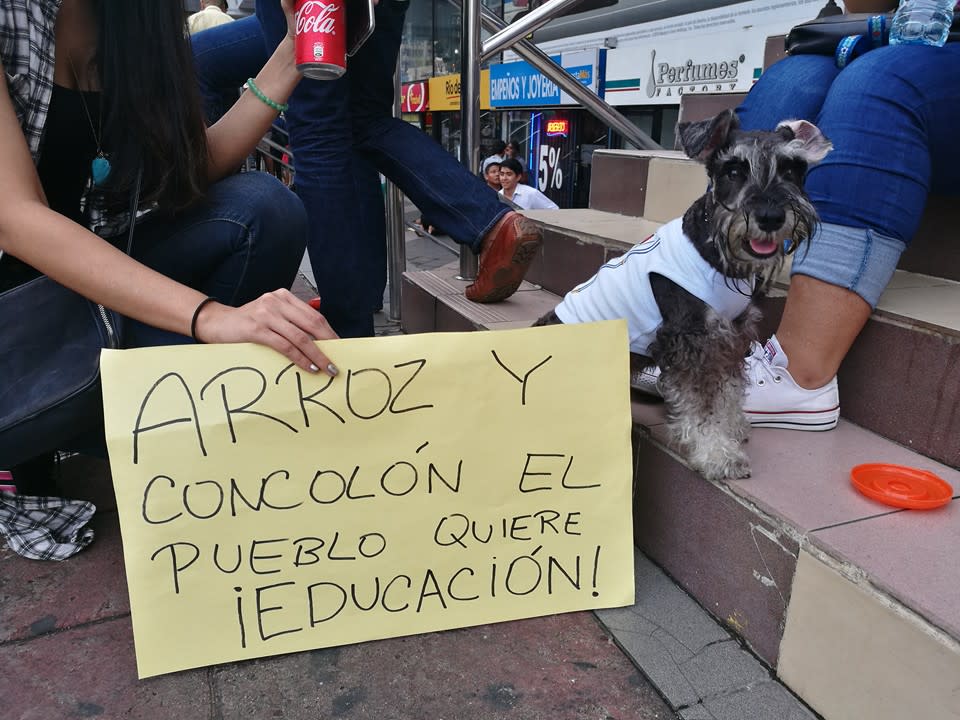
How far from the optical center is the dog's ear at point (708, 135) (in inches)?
78.3

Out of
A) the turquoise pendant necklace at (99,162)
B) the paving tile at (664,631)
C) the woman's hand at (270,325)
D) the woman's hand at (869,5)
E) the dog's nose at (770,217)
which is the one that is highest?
the woman's hand at (869,5)

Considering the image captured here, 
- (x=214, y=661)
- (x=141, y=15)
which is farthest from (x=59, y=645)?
(x=141, y=15)

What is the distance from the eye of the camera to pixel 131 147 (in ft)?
6.36

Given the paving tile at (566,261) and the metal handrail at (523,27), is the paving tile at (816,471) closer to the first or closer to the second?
the paving tile at (566,261)

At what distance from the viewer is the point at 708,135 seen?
6.57ft

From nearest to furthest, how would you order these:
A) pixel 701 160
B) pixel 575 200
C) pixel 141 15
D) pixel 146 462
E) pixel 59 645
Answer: pixel 146 462, pixel 59 645, pixel 141 15, pixel 701 160, pixel 575 200

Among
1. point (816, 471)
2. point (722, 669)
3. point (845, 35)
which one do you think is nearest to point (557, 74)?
point (845, 35)

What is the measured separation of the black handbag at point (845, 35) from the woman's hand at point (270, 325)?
1967 millimetres

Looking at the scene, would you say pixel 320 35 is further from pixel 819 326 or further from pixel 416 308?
pixel 416 308

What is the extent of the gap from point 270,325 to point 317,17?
0.83m

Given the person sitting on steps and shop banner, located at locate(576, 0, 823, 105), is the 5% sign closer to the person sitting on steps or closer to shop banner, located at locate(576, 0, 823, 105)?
shop banner, located at locate(576, 0, 823, 105)

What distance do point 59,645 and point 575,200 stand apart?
13.1 meters

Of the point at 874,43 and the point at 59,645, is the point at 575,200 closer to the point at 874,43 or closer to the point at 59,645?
the point at 874,43

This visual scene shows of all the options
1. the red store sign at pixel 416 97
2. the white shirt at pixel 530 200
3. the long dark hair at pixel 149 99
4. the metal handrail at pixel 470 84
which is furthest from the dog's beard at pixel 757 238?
the red store sign at pixel 416 97
